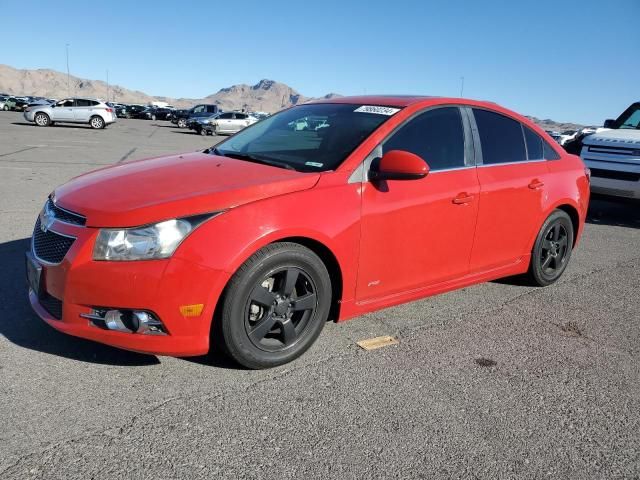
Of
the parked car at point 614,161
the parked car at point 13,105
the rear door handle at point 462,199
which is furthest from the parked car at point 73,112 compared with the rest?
the rear door handle at point 462,199

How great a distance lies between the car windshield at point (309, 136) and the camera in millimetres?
3572

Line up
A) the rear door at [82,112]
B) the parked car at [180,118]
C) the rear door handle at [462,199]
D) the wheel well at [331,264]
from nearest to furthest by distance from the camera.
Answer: the wheel well at [331,264] < the rear door handle at [462,199] < the rear door at [82,112] < the parked car at [180,118]

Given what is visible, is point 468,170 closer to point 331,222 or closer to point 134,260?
point 331,222

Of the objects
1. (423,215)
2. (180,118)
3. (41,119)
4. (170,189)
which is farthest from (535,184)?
(180,118)

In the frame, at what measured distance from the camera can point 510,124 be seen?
4562mm

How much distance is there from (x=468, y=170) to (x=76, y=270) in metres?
2.73

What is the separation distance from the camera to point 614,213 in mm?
9844

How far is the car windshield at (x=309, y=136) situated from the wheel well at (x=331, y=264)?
487 millimetres

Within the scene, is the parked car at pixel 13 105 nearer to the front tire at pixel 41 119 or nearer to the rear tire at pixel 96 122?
the front tire at pixel 41 119

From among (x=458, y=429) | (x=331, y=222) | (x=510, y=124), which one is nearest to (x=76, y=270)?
(x=331, y=222)

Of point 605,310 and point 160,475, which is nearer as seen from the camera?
point 160,475

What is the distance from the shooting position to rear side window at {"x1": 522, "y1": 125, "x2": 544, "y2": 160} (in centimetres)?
466

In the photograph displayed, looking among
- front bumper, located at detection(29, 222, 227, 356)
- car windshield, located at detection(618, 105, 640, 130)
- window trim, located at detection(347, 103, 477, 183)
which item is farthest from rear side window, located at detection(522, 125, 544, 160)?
car windshield, located at detection(618, 105, 640, 130)

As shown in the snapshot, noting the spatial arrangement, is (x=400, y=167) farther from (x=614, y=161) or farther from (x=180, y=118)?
(x=180, y=118)
